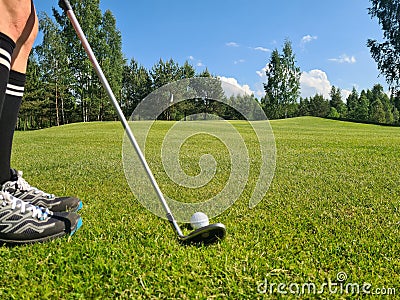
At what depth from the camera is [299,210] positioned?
2.33 m

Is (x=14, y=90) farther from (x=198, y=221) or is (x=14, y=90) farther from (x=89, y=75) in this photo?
(x=89, y=75)

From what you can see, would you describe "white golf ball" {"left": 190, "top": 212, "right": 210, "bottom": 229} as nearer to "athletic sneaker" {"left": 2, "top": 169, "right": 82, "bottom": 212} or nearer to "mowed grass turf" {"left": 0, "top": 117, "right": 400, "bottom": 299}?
"mowed grass turf" {"left": 0, "top": 117, "right": 400, "bottom": 299}

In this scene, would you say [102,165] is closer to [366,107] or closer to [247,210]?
[247,210]

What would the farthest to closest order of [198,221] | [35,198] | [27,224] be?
1. [35,198]
2. [198,221]
3. [27,224]

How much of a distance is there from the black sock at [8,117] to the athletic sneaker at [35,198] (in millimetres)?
61

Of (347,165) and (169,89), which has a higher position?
(169,89)

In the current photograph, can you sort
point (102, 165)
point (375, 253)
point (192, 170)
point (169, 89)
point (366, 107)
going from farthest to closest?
point (366, 107)
point (102, 165)
point (192, 170)
point (169, 89)
point (375, 253)

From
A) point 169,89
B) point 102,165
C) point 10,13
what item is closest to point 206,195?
point 169,89

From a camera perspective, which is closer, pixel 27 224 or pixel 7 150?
pixel 27 224

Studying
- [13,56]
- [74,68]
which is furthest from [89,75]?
[13,56]

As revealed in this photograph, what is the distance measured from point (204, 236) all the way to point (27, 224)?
93 centimetres

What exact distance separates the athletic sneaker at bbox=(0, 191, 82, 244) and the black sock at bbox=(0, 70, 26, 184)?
15.1 inches

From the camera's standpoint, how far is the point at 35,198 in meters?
2.17

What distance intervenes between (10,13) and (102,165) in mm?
2979
